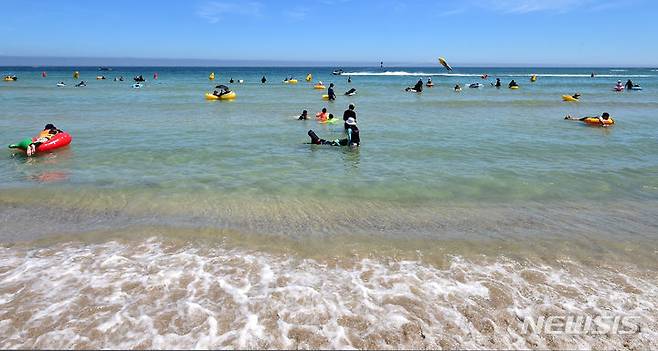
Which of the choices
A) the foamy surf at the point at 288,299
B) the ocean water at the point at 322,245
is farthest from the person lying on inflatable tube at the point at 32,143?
the foamy surf at the point at 288,299

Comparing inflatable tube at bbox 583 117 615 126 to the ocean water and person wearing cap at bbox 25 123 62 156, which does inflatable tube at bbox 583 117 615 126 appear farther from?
person wearing cap at bbox 25 123 62 156

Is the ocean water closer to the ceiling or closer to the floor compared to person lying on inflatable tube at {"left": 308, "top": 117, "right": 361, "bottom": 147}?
closer to the floor

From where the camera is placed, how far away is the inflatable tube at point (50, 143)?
13988 mm

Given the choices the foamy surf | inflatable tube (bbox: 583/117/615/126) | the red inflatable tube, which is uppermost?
inflatable tube (bbox: 583/117/615/126)

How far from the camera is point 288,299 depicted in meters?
5.68

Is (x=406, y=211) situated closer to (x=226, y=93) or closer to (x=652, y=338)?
(x=652, y=338)

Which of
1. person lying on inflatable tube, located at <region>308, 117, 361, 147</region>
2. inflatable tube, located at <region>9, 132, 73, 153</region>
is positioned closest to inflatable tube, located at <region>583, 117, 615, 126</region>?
person lying on inflatable tube, located at <region>308, 117, 361, 147</region>

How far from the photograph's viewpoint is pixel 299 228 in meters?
8.10

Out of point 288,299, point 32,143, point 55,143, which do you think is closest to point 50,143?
point 55,143

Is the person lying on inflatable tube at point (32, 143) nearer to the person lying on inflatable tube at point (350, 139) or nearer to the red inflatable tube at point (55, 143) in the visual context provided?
the red inflatable tube at point (55, 143)

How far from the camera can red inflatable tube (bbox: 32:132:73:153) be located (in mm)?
14438

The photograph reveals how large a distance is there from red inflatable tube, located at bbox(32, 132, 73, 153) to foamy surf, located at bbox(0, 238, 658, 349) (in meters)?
8.75

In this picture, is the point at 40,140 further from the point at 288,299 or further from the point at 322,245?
the point at 288,299

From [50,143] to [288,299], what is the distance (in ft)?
42.6
